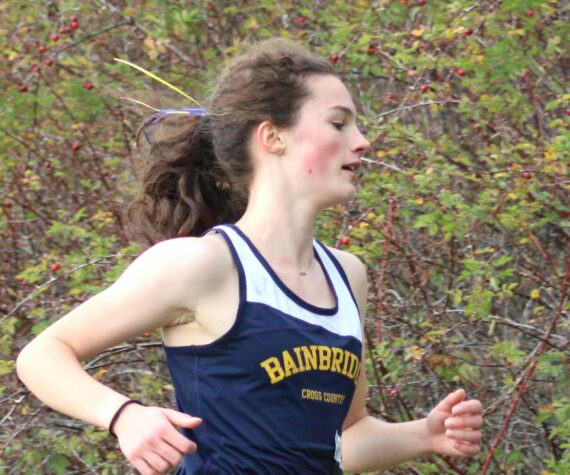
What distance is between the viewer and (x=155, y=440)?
2109mm

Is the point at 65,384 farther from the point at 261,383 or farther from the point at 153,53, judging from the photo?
the point at 153,53

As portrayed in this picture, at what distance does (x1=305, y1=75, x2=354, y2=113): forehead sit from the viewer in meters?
2.67

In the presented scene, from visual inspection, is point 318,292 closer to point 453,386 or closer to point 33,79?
point 453,386

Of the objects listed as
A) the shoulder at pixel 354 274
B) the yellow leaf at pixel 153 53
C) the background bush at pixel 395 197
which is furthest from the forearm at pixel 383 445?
the yellow leaf at pixel 153 53

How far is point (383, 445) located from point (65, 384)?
0.87 meters

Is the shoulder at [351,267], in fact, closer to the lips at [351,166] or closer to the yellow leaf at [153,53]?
the lips at [351,166]

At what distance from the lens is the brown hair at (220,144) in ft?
8.91

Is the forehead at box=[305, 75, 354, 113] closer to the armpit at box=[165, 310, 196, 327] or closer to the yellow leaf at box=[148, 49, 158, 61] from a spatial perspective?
the armpit at box=[165, 310, 196, 327]

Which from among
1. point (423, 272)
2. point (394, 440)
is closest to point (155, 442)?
point (394, 440)

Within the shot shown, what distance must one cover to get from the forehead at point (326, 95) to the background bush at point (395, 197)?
0.87 m

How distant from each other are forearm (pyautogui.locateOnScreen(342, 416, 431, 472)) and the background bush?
820 millimetres

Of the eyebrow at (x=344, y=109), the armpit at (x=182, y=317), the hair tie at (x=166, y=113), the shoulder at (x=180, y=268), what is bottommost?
the armpit at (x=182, y=317)

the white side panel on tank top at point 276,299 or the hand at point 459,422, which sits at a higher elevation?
the white side panel on tank top at point 276,299

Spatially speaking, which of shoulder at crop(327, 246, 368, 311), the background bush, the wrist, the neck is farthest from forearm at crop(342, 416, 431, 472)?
the background bush
